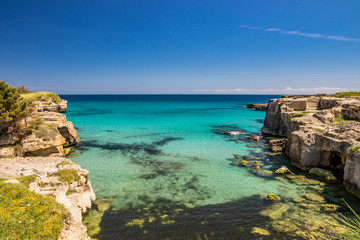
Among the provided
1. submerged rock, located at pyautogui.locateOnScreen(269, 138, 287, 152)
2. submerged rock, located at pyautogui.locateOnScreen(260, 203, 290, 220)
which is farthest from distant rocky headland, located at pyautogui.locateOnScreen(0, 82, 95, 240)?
submerged rock, located at pyautogui.locateOnScreen(269, 138, 287, 152)

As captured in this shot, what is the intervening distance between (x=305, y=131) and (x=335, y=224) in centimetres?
1399

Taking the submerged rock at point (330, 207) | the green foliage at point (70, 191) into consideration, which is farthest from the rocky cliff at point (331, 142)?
the green foliage at point (70, 191)

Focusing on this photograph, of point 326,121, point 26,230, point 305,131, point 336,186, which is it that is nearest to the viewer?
point 26,230

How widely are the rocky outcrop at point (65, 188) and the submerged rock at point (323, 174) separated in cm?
2287

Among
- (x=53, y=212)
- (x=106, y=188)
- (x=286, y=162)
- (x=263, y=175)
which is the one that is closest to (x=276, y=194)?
(x=263, y=175)

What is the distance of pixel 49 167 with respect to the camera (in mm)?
18000

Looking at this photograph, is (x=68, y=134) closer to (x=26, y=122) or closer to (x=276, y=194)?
(x=26, y=122)

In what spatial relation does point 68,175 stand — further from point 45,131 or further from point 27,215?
point 45,131

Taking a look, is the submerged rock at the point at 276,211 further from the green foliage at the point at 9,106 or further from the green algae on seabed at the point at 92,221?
the green foliage at the point at 9,106

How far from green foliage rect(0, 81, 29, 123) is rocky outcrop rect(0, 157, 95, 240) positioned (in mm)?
10313

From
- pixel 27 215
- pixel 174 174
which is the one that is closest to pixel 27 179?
pixel 27 215

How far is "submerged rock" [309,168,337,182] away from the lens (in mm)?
22258

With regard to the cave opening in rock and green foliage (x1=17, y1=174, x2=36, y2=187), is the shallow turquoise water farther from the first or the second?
the cave opening in rock

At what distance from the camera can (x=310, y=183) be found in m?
22.0
